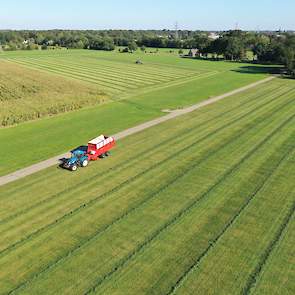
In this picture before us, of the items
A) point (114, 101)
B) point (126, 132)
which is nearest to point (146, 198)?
point (126, 132)

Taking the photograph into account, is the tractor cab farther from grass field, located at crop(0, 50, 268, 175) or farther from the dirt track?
grass field, located at crop(0, 50, 268, 175)

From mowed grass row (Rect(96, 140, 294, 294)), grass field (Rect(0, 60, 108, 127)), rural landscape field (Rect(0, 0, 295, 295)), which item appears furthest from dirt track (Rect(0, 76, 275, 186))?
mowed grass row (Rect(96, 140, 294, 294))

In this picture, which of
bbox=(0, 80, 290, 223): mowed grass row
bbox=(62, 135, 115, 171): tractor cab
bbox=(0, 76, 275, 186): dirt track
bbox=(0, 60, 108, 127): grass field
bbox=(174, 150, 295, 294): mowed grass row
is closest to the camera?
bbox=(174, 150, 295, 294): mowed grass row

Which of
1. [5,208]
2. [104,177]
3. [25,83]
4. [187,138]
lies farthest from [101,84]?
[5,208]

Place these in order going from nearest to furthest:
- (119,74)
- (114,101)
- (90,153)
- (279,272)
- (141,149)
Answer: (279,272)
(90,153)
(141,149)
(114,101)
(119,74)

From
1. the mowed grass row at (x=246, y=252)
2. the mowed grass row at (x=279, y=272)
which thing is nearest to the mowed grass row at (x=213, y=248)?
the mowed grass row at (x=246, y=252)

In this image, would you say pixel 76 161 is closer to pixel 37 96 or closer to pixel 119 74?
pixel 37 96
